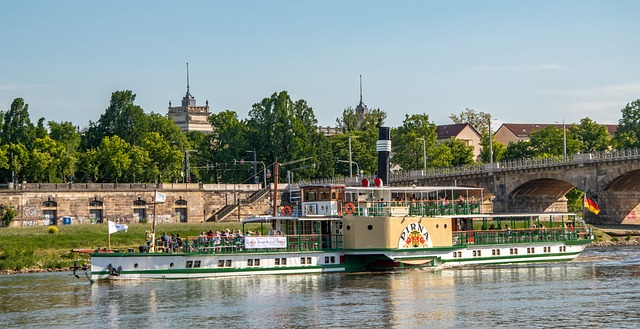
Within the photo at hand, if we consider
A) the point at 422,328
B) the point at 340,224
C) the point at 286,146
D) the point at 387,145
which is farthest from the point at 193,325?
the point at 286,146

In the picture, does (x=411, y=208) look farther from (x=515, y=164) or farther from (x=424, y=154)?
(x=424, y=154)

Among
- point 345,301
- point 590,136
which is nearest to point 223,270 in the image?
point 345,301

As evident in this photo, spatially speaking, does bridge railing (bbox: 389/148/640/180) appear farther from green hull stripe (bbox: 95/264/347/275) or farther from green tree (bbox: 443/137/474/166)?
green hull stripe (bbox: 95/264/347/275)

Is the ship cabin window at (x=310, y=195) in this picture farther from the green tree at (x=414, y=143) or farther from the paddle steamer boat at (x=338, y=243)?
the green tree at (x=414, y=143)

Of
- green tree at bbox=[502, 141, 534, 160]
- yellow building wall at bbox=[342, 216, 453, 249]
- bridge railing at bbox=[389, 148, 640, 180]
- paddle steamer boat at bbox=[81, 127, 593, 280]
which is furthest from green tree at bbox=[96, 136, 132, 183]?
yellow building wall at bbox=[342, 216, 453, 249]

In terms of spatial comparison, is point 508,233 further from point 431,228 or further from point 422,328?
point 422,328

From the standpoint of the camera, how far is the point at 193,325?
143 feet

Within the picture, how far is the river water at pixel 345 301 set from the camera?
44094mm

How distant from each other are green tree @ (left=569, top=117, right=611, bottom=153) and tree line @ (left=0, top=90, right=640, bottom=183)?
13cm

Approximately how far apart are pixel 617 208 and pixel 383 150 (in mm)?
54796

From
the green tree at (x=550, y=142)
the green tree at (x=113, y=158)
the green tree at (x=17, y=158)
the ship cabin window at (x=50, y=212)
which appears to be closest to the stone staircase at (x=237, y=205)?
the green tree at (x=113, y=158)

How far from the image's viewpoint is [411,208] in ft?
209

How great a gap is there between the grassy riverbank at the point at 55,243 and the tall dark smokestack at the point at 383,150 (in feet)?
69.4

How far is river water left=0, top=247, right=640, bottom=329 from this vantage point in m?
44.1
